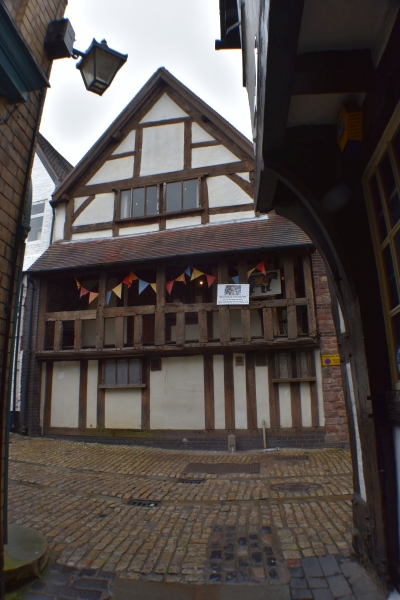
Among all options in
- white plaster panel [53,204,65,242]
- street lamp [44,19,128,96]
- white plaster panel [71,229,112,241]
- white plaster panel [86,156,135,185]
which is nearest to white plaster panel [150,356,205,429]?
white plaster panel [71,229,112,241]

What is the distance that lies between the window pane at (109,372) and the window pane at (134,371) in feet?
1.62

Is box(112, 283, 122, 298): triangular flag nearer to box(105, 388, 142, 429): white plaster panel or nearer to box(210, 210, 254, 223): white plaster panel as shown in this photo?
box(105, 388, 142, 429): white plaster panel

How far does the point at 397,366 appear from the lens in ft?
8.46

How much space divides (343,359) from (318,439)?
6.09m

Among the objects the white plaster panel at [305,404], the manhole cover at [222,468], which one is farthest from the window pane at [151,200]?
the manhole cover at [222,468]

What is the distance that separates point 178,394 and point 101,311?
2.97 meters

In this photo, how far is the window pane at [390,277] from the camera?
263 cm

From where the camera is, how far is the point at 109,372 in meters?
10.2

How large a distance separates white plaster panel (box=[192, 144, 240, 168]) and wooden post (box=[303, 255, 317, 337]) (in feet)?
11.7

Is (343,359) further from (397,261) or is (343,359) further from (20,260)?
(20,260)

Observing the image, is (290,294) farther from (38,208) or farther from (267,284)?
(38,208)

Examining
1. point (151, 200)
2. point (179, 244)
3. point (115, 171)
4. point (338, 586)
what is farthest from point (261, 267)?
point (338, 586)

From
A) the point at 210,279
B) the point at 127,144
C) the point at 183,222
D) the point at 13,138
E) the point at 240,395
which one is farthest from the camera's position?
the point at 127,144

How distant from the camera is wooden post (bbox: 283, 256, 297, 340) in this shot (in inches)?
349
